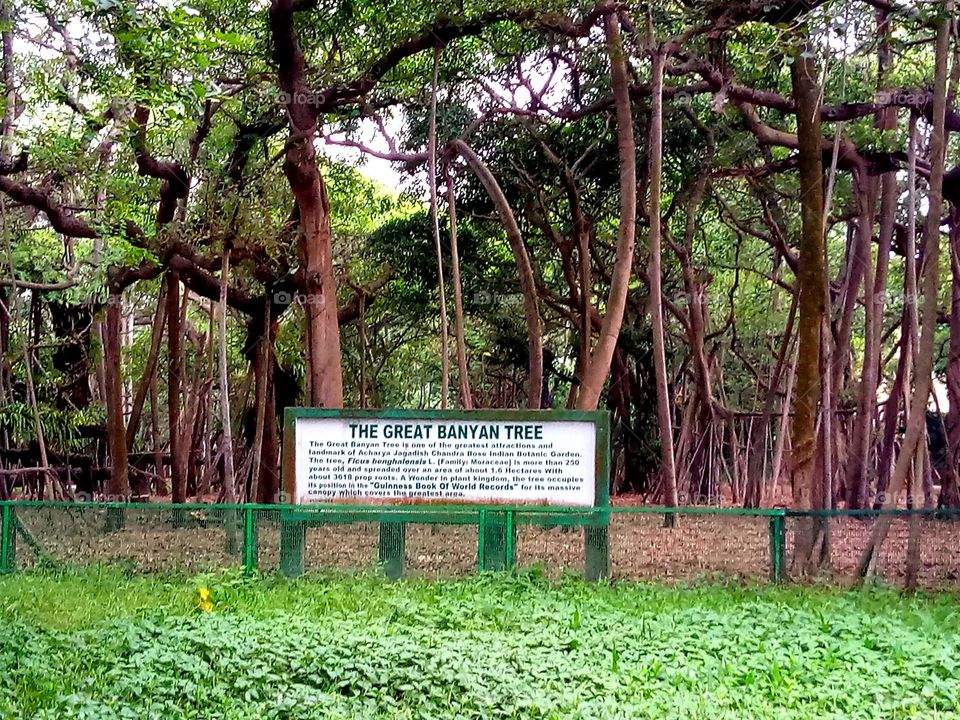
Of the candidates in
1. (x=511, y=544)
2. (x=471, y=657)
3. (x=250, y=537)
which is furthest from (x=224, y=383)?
(x=471, y=657)

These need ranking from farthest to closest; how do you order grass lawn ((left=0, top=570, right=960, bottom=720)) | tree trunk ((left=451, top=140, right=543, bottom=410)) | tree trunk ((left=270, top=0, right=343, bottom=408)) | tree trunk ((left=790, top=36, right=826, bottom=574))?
tree trunk ((left=451, top=140, right=543, bottom=410)), tree trunk ((left=270, top=0, right=343, bottom=408)), tree trunk ((left=790, top=36, right=826, bottom=574)), grass lawn ((left=0, top=570, right=960, bottom=720))

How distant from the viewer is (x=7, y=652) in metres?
5.82

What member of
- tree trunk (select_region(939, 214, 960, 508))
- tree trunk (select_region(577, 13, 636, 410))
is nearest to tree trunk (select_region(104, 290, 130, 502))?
tree trunk (select_region(577, 13, 636, 410))

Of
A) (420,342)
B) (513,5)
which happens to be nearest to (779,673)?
(513,5)

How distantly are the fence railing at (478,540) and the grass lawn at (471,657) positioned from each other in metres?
0.71

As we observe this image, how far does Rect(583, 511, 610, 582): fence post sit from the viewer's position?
8.52 meters

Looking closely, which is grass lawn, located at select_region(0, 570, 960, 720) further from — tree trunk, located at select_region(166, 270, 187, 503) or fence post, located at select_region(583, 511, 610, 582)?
tree trunk, located at select_region(166, 270, 187, 503)

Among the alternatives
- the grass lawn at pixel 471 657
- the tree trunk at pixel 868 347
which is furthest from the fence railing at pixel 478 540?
the tree trunk at pixel 868 347

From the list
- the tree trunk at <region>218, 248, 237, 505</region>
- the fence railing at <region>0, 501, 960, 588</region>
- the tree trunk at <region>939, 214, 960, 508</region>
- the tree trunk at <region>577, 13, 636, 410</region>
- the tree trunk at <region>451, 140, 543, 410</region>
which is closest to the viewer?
the fence railing at <region>0, 501, 960, 588</region>

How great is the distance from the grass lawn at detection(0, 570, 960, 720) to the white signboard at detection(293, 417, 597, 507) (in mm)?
1378

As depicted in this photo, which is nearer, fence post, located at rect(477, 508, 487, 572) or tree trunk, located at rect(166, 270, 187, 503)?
fence post, located at rect(477, 508, 487, 572)

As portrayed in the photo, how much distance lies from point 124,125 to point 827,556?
7.45 metres

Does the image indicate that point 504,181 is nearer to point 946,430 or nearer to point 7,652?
point 946,430

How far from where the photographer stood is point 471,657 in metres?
5.72
